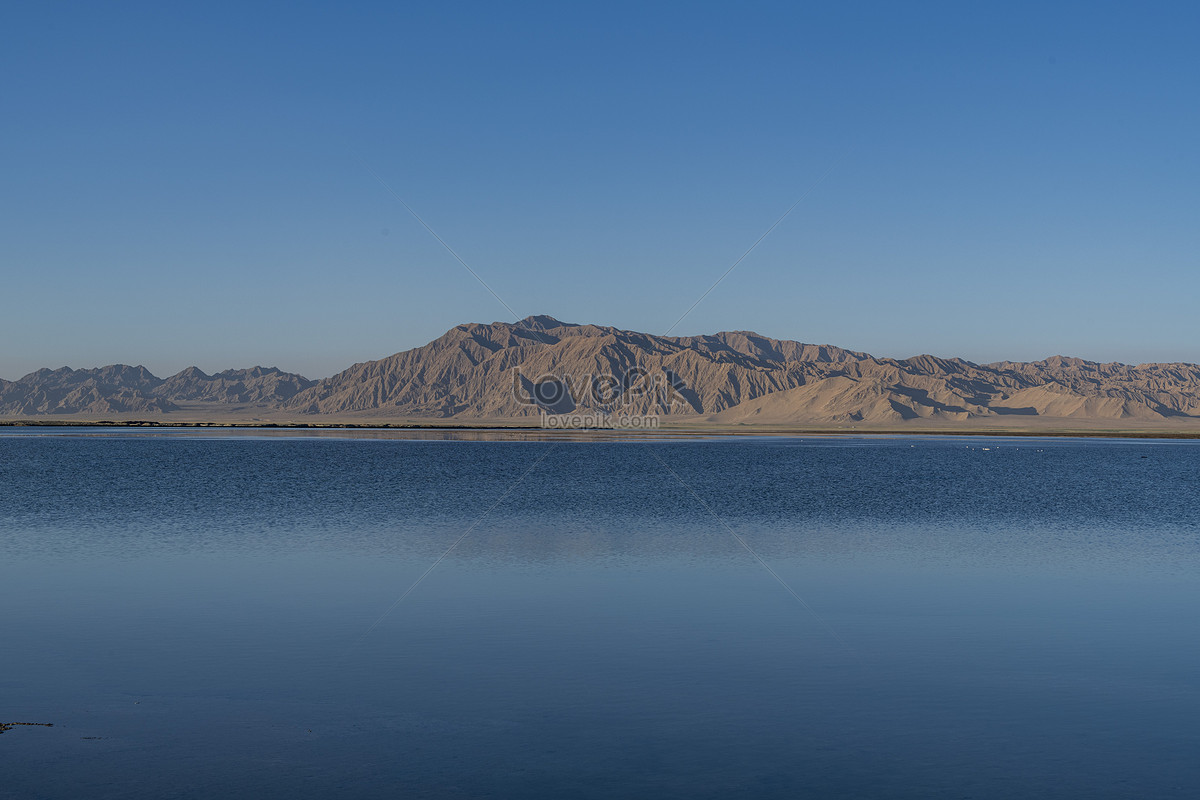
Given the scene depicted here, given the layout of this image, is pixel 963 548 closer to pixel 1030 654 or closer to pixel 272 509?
pixel 1030 654

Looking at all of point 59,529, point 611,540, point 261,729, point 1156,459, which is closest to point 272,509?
point 59,529

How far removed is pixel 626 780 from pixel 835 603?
38.7 ft

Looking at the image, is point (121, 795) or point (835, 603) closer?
point (121, 795)

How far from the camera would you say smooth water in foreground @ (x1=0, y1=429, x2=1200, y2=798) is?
10.9m

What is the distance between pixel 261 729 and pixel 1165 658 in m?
14.2

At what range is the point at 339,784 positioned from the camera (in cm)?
1042

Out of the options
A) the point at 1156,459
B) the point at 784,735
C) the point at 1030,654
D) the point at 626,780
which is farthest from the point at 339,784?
the point at 1156,459

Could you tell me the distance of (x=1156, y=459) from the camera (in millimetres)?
103438

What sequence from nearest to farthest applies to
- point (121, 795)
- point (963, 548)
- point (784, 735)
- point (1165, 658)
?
point (121, 795) → point (784, 735) → point (1165, 658) → point (963, 548)

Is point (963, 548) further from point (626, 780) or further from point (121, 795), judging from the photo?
point (121, 795)

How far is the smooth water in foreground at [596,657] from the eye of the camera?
10.9 metres

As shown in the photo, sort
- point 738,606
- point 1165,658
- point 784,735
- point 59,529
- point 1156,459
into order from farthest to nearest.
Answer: point 1156,459 → point 59,529 → point 738,606 → point 1165,658 → point 784,735

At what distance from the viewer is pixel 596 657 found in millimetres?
16094

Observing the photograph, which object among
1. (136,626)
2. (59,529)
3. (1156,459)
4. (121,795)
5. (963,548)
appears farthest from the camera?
(1156,459)
